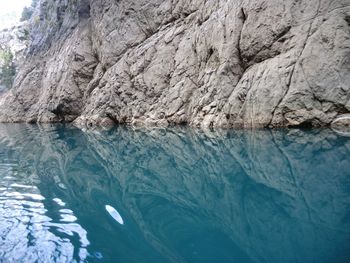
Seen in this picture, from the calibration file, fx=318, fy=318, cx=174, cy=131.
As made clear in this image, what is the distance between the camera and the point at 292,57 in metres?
16.4

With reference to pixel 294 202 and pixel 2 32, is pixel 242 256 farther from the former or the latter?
pixel 2 32

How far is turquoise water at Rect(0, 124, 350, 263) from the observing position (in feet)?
15.5

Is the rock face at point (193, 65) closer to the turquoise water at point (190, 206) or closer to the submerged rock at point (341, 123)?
the submerged rock at point (341, 123)

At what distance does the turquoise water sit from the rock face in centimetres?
403

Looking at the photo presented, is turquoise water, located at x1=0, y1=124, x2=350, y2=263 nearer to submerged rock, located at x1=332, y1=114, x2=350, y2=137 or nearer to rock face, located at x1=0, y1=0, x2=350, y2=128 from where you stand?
submerged rock, located at x1=332, y1=114, x2=350, y2=137

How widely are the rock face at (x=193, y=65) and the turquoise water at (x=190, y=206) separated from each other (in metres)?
4.03

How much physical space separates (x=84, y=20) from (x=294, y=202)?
3977 cm

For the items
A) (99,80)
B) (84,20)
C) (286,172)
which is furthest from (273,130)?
(84,20)

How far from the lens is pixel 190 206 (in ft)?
21.8

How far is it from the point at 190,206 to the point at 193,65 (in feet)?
61.6

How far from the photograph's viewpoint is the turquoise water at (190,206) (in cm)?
472

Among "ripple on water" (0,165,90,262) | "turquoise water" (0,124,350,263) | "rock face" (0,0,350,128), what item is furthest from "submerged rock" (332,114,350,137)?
"ripple on water" (0,165,90,262)

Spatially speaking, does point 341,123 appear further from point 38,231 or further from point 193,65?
point 38,231

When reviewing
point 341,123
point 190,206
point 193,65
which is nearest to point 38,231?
point 190,206
